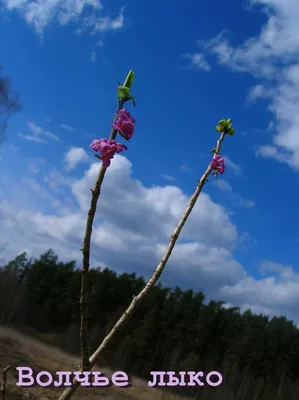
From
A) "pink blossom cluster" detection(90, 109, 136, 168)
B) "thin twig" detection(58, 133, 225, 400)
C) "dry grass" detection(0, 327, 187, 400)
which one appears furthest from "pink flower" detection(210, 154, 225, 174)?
"dry grass" detection(0, 327, 187, 400)

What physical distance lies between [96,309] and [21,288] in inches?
275

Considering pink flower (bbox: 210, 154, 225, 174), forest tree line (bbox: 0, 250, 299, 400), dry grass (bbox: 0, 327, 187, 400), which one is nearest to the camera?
pink flower (bbox: 210, 154, 225, 174)

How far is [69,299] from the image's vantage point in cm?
3819

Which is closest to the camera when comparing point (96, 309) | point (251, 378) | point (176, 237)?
point (176, 237)

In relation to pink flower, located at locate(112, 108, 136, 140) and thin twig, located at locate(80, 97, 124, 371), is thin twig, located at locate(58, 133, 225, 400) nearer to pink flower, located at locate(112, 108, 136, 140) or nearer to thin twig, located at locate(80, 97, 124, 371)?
thin twig, located at locate(80, 97, 124, 371)

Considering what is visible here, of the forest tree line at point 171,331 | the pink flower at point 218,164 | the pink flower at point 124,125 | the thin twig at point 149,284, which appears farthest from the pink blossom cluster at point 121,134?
the forest tree line at point 171,331

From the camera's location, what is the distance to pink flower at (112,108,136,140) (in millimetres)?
1209

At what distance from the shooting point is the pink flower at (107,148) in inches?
46.2

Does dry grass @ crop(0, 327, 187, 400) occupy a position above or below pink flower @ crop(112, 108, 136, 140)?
below

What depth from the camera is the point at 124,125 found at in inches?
47.7

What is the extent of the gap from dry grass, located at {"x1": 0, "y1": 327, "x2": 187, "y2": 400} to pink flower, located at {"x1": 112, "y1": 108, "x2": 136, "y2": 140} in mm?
13275

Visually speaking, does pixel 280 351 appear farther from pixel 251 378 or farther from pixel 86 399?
pixel 86 399

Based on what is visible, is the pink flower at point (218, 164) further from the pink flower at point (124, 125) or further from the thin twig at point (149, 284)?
the pink flower at point (124, 125)

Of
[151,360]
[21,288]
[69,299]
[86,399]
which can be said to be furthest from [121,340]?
[86,399]
